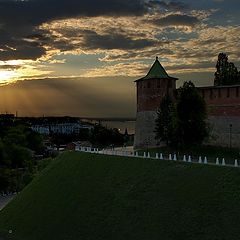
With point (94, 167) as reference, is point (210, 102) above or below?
above

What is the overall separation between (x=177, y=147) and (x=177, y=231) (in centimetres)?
1541

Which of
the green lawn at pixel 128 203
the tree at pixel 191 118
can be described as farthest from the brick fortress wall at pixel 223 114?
the green lawn at pixel 128 203

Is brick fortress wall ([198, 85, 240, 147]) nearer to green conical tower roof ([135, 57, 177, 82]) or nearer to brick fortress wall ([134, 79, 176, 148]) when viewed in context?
brick fortress wall ([134, 79, 176, 148])

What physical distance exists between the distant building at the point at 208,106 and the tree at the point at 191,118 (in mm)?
2604

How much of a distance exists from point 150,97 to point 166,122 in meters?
5.19

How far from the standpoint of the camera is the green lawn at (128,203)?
78.6 ft

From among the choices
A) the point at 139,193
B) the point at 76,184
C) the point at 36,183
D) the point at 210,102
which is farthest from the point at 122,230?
the point at 210,102

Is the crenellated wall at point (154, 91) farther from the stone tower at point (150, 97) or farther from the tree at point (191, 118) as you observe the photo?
the tree at point (191, 118)

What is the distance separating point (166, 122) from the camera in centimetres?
4134

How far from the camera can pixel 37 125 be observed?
18538 centimetres

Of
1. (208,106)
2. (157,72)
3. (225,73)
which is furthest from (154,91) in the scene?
(225,73)

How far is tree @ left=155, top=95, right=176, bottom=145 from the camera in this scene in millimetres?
38100

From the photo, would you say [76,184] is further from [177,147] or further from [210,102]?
[210,102]

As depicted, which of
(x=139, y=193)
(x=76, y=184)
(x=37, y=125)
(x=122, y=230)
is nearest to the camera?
(x=122, y=230)
